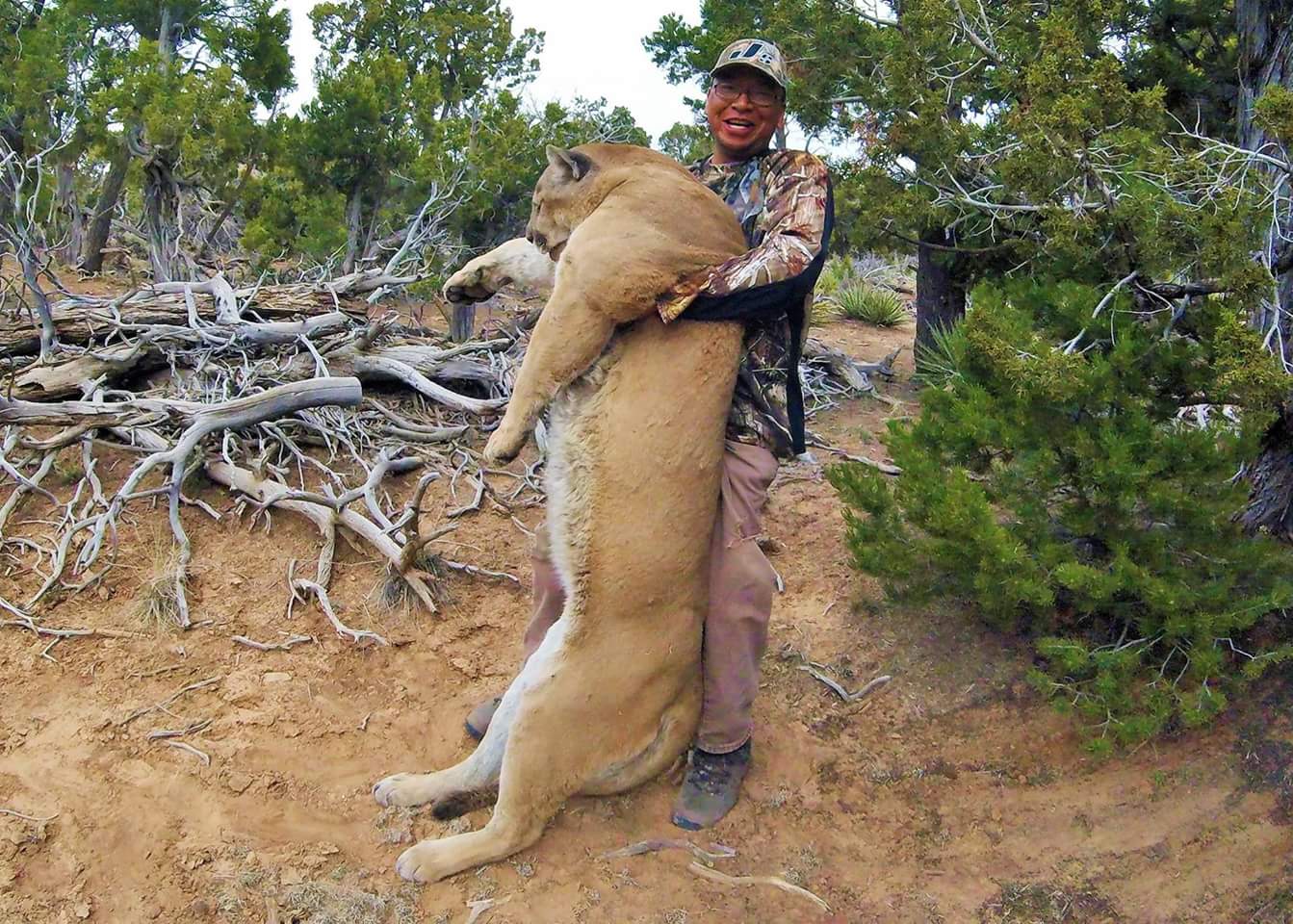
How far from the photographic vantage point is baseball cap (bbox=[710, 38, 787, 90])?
2713 mm

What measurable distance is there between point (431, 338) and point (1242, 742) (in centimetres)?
611

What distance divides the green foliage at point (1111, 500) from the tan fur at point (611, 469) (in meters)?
1.09

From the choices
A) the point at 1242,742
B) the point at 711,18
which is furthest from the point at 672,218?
the point at 711,18

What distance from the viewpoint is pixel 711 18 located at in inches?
417

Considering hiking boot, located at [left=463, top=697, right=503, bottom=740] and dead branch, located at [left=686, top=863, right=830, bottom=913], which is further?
hiking boot, located at [left=463, top=697, right=503, bottom=740]

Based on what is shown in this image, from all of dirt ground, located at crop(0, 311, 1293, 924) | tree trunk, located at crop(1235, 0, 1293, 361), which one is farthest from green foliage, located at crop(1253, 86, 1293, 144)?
dirt ground, located at crop(0, 311, 1293, 924)

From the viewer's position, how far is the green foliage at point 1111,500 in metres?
2.91

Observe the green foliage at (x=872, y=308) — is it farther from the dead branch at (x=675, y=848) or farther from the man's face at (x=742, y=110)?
the dead branch at (x=675, y=848)

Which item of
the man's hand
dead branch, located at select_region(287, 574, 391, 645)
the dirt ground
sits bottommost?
the dirt ground

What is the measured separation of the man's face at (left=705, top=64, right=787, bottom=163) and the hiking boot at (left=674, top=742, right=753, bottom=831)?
198cm

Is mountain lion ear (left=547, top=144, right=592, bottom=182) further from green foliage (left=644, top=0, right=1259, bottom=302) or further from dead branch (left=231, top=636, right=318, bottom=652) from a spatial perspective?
dead branch (left=231, top=636, right=318, bottom=652)

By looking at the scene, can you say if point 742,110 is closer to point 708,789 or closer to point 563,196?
point 563,196

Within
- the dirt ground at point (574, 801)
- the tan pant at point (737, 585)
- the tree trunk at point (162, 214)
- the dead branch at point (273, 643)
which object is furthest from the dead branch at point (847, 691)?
the tree trunk at point (162, 214)

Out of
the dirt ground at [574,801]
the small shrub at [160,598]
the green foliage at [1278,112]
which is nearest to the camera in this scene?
the green foliage at [1278,112]
